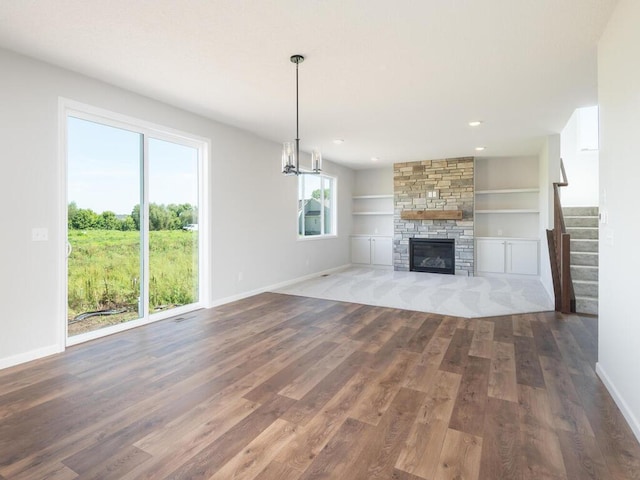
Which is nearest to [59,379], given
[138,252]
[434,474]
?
[138,252]

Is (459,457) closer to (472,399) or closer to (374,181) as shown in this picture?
(472,399)

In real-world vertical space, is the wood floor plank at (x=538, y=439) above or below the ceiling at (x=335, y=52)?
below

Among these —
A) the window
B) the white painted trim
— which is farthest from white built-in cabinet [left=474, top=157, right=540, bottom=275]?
the white painted trim

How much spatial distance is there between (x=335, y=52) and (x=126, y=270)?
125 inches

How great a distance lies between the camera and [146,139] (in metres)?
4.02

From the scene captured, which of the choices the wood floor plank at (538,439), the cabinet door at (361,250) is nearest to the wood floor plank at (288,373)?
the wood floor plank at (538,439)

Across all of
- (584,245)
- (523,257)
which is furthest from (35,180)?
(523,257)

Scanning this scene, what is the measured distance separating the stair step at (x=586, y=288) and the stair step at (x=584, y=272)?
2.8 inches

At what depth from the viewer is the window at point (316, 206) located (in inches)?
286

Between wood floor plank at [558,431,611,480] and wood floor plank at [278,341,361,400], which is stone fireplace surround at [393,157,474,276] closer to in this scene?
wood floor plank at [278,341,361,400]

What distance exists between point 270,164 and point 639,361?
533 centimetres

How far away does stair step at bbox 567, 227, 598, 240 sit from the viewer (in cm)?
524

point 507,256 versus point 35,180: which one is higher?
point 35,180

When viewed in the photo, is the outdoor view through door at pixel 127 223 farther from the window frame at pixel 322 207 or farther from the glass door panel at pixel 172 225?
the window frame at pixel 322 207
